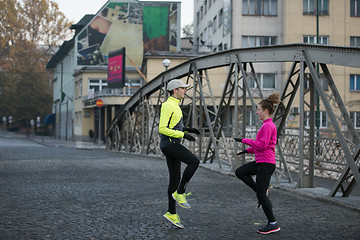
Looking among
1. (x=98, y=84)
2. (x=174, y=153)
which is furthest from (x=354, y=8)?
(x=174, y=153)

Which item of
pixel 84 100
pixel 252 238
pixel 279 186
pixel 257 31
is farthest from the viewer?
pixel 84 100

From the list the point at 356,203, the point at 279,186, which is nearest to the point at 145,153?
the point at 279,186

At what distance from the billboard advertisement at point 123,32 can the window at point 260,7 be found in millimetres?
15031

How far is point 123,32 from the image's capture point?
189 ft

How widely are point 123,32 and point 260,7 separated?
1934 cm

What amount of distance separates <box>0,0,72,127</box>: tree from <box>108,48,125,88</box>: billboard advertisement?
54.6 feet

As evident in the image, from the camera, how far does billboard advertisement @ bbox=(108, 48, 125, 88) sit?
48188mm

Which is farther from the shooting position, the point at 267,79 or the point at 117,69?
the point at 117,69

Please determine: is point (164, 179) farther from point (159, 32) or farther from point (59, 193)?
point (159, 32)

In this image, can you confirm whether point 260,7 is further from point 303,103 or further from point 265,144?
point 265,144

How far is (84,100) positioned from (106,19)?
9203mm

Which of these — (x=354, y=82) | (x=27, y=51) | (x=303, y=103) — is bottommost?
(x=303, y=103)

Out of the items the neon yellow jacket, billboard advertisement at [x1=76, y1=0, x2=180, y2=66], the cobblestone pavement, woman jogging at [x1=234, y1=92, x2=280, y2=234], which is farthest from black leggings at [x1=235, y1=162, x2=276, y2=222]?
billboard advertisement at [x1=76, y1=0, x2=180, y2=66]

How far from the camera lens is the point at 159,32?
56906 mm
